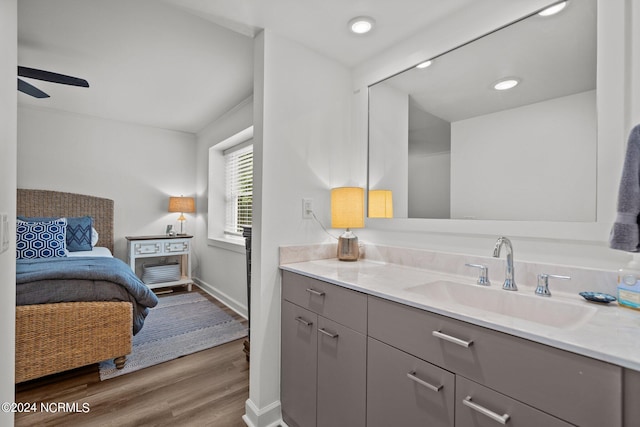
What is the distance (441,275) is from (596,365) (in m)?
0.85

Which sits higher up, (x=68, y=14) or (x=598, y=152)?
(x=68, y=14)

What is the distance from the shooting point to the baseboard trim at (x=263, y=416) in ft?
5.39

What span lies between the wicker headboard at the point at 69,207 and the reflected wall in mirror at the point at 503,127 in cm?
402

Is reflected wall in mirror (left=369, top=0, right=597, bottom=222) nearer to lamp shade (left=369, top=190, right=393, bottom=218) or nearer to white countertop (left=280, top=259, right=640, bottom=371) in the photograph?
lamp shade (left=369, top=190, right=393, bottom=218)

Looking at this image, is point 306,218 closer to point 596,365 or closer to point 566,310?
point 566,310

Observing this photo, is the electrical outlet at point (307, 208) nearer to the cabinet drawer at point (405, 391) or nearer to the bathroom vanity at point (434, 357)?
the bathroom vanity at point (434, 357)

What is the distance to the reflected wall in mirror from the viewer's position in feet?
3.97

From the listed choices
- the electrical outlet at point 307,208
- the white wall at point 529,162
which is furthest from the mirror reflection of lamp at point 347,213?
the white wall at point 529,162

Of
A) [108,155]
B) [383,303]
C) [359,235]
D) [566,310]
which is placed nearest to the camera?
[566,310]

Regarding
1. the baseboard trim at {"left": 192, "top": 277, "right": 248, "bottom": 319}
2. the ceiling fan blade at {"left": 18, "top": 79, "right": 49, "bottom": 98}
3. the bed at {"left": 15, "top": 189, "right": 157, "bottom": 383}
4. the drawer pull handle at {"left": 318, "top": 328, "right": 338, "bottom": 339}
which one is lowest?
the baseboard trim at {"left": 192, "top": 277, "right": 248, "bottom": 319}

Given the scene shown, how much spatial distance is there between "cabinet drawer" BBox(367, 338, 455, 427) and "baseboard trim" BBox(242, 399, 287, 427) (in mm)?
727

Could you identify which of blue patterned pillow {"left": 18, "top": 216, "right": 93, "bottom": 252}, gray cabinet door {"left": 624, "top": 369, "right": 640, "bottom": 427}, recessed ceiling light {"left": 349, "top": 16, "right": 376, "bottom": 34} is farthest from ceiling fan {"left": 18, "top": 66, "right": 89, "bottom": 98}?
gray cabinet door {"left": 624, "top": 369, "right": 640, "bottom": 427}

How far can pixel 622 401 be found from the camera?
66 cm

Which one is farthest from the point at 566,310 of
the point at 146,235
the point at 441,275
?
the point at 146,235
